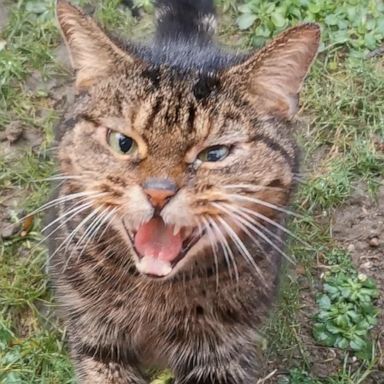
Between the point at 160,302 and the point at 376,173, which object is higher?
the point at 160,302

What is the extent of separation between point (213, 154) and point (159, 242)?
202mm

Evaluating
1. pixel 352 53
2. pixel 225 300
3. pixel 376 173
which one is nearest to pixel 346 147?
pixel 376 173

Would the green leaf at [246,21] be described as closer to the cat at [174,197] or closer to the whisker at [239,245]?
the cat at [174,197]

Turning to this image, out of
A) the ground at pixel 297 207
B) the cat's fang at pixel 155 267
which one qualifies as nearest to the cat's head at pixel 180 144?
the cat's fang at pixel 155 267

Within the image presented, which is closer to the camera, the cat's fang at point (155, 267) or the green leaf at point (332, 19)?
the cat's fang at point (155, 267)

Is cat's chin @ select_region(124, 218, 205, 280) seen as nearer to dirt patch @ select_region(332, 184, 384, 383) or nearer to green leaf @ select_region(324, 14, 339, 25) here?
dirt patch @ select_region(332, 184, 384, 383)

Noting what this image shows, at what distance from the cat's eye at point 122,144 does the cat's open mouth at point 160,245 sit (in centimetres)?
14

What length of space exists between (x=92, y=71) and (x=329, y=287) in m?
1.01

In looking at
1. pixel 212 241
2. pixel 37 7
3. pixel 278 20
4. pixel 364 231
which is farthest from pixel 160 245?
pixel 37 7

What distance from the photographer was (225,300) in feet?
6.98

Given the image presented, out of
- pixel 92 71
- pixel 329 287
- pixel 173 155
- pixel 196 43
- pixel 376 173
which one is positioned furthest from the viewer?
pixel 376 173

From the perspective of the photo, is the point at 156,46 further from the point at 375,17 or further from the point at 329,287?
the point at 375,17

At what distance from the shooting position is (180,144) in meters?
1.86

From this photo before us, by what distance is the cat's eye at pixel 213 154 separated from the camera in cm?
188
